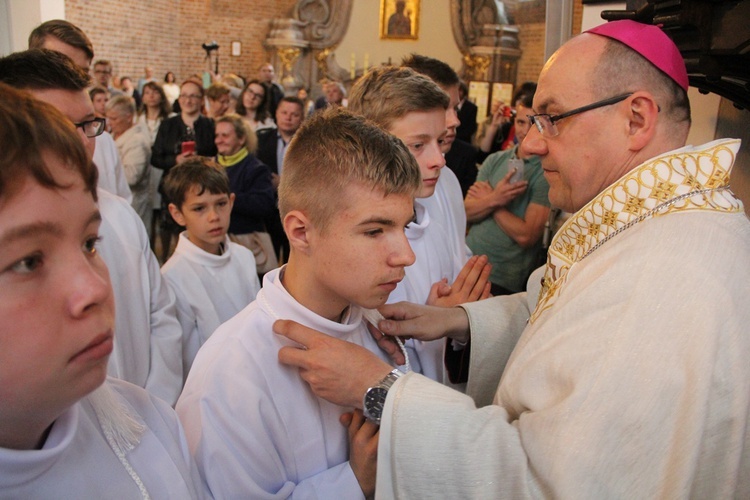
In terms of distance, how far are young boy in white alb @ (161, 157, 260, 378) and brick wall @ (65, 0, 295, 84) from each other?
34.5ft

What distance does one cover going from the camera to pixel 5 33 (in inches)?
167

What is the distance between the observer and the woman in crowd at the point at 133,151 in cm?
599

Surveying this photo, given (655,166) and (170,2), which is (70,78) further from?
(170,2)

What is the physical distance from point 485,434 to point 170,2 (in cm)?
1648

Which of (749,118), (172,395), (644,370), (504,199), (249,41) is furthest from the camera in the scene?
(249,41)

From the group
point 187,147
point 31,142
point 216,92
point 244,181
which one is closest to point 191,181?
point 244,181

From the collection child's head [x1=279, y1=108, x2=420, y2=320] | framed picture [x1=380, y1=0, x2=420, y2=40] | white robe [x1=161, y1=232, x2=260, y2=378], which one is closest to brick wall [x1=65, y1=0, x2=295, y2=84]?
framed picture [x1=380, y1=0, x2=420, y2=40]

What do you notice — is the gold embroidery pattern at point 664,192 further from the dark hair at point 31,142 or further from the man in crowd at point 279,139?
the man in crowd at point 279,139

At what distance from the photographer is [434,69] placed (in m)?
3.45

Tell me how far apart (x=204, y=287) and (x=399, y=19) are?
661 inches

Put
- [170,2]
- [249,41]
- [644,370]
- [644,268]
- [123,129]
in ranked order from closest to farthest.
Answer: [644,370]
[644,268]
[123,129]
[170,2]
[249,41]

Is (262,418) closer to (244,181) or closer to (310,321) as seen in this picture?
(310,321)

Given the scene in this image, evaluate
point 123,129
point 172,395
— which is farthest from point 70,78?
point 123,129

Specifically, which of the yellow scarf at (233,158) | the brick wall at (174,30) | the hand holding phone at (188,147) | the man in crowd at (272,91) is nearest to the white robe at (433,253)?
the yellow scarf at (233,158)
